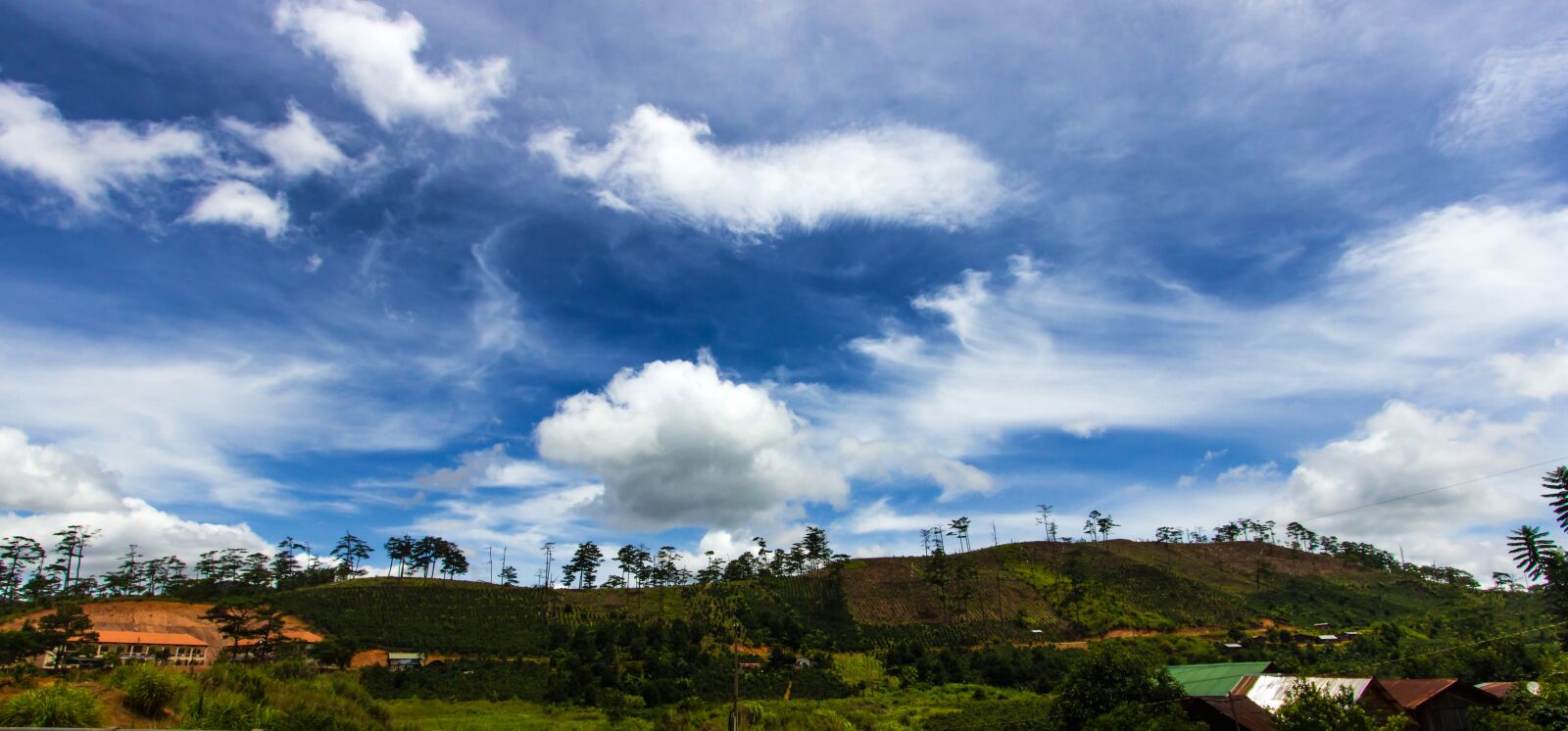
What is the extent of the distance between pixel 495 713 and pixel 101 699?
117 feet

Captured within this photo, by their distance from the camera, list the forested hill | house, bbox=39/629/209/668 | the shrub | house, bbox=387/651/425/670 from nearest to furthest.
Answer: the shrub → house, bbox=39/629/209/668 → house, bbox=387/651/425/670 → the forested hill

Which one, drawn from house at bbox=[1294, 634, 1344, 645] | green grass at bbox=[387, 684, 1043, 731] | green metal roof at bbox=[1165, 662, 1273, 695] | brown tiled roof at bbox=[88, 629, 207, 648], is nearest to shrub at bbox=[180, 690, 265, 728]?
green grass at bbox=[387, 684, 1043, 731]

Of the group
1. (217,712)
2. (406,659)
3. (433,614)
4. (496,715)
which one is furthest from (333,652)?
(217,712)

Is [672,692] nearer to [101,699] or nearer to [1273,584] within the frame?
[101,699]

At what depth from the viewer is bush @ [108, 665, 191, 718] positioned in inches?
928

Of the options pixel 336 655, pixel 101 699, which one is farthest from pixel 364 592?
pixel 101 699

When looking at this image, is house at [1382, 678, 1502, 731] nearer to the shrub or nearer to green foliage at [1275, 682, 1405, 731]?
green foliage at [1275, 682, 1405, 731]

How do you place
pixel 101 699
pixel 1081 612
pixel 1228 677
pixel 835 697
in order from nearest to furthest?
pixel 101 699
pixel 1228 677
pixel 835 697
pixel 1081 612

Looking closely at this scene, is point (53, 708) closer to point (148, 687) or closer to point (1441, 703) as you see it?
point (148, 687)

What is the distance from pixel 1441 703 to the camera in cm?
3744

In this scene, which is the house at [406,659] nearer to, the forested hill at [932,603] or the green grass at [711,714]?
the forested hill at [932,603]

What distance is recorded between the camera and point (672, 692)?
62.8 metres

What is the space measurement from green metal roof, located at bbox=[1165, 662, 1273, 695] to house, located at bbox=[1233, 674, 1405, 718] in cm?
99

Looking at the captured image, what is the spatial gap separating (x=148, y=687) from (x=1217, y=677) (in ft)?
164
